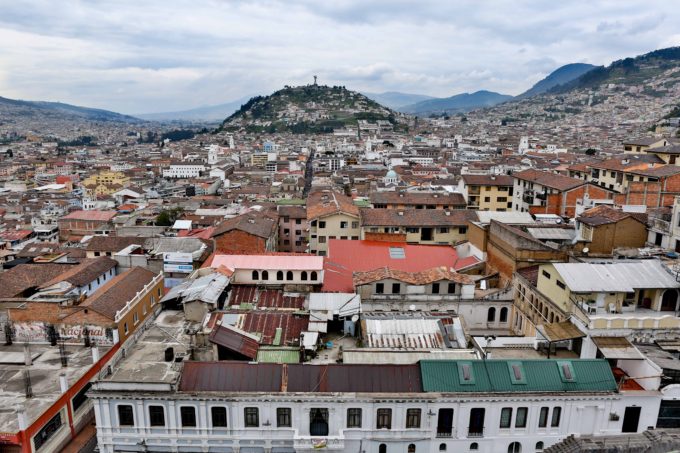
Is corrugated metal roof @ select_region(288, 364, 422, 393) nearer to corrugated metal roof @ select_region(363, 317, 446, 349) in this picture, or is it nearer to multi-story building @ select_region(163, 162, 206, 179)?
corrugated metal roof @ select_region(363, 317, 446, 349)

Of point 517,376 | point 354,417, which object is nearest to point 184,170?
point 354,417

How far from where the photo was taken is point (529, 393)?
71.1ft

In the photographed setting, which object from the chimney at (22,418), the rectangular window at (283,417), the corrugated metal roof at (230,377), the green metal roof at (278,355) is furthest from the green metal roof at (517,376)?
the chimney at (22,418)

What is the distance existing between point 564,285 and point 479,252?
13.5 metres

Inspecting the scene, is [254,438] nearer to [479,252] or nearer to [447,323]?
[447,323]

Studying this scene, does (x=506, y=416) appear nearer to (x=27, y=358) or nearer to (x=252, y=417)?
(x=252, y=417)

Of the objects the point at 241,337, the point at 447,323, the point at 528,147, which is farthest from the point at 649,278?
the point at 528,147

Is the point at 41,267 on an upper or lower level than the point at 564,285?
lower

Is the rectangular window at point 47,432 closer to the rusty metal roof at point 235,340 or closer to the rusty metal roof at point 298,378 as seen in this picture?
the rusty metal roof at point 298,378

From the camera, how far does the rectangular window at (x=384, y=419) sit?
21.8 m

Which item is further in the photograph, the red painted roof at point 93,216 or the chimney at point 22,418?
the red painted roof at point 93,216

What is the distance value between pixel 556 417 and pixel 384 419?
7.84 metres

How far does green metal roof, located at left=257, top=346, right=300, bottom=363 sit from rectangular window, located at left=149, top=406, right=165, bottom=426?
491cm

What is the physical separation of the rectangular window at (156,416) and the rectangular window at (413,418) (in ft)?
36.0
